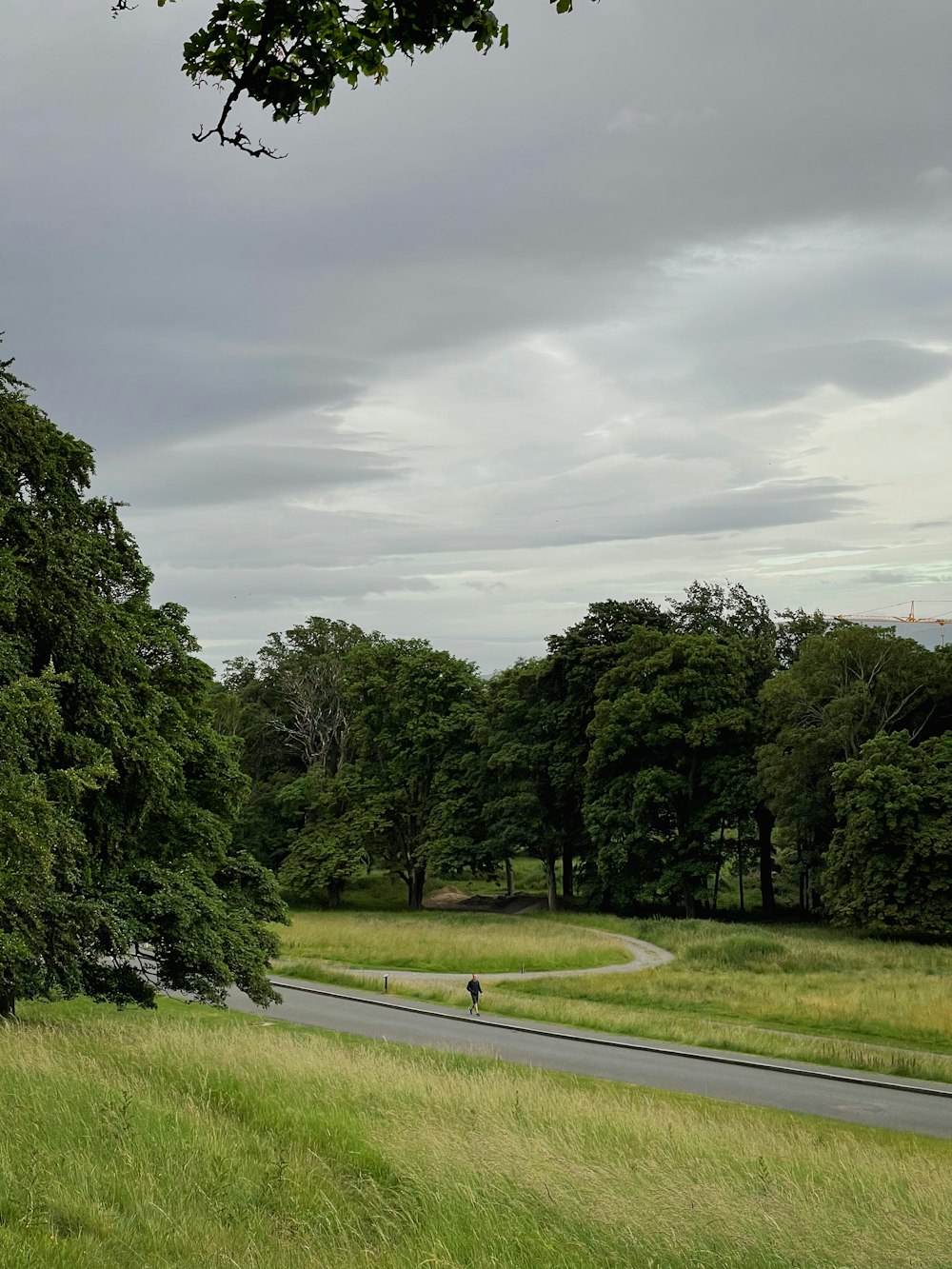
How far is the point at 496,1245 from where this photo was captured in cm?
651

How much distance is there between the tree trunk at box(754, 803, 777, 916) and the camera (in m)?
55.4

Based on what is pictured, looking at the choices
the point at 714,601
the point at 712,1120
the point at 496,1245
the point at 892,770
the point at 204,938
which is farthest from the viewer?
the point at 714,601

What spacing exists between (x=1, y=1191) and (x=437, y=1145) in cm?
335

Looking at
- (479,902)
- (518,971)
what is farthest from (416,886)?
(518,971)

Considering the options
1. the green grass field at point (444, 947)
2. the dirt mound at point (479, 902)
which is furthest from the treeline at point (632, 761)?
the green grass field at point (444, 947)

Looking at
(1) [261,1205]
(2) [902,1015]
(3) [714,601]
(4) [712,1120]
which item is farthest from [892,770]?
(1) [261,1205]

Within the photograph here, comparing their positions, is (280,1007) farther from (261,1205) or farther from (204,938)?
(261,1205)

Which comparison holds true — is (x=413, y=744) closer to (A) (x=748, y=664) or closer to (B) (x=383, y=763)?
(B) (x=383, y=763)

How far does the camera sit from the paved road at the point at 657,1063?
18.5 meters

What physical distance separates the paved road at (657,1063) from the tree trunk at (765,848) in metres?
30.4

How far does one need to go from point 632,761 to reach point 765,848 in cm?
849

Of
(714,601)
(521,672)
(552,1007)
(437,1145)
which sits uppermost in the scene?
(714,601)

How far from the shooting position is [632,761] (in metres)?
56.6

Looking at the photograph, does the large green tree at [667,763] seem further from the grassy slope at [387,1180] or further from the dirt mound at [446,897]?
the grassy slope at [387,1180]
